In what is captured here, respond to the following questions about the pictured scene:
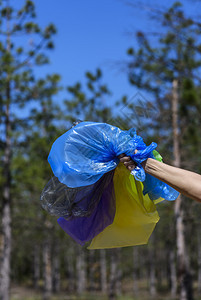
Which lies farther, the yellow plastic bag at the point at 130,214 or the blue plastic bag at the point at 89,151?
the yellow plastic bag at the point at 130,214

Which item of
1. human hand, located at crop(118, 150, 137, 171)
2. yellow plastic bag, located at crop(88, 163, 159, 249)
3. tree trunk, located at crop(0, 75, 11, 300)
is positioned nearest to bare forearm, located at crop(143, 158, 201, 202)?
human hand, located at crop(118, 150, 137, 171)

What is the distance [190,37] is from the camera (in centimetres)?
604

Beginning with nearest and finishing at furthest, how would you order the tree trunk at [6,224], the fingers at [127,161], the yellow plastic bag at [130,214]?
the fingers at [127,161] < the yellow plastic bag at [130,214] < the tree trunk at [6,224]

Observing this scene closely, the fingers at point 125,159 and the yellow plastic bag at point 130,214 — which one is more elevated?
the fingers at point 125,159

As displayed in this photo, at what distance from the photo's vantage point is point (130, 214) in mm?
2414

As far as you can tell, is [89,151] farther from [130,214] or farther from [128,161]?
[130,214]

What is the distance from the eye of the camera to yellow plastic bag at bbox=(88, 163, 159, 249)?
7.83ft

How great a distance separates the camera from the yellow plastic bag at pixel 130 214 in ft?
7.83

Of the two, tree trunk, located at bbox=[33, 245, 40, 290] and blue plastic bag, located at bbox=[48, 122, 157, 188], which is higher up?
blue plastic bag, located at bbox=[48, 122, 157, 188]

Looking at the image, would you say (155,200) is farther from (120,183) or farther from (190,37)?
(190,37)

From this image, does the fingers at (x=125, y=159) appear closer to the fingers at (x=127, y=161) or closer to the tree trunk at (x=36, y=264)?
the fingers at (x=127, y=161)

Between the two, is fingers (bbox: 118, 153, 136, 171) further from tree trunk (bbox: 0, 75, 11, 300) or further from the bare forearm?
tree trunk (bbox: 0, 75, 11, 300)

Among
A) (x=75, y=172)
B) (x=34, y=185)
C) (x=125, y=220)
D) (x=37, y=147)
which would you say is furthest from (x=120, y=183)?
(x=34, y=185)

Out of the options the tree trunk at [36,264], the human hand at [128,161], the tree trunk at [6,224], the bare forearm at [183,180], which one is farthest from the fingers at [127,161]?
the tree trunk at [36,264]
